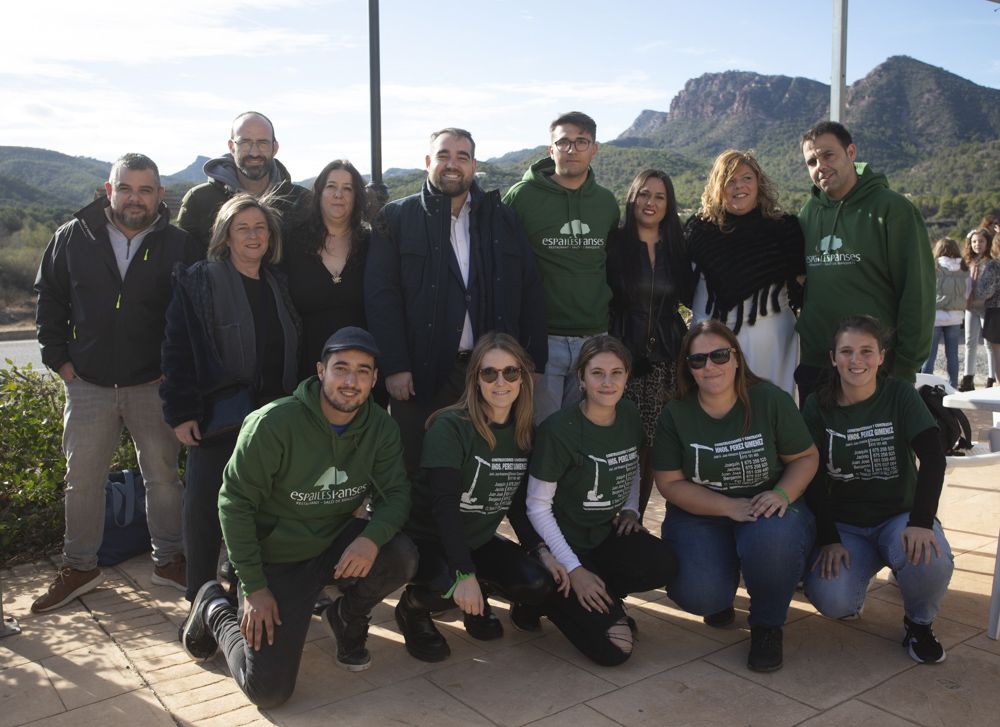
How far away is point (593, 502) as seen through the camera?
3654mm

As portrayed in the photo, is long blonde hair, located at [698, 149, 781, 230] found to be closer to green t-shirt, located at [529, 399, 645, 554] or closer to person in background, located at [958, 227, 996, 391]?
green t-shirt, located at [529, 399, 645, 554]

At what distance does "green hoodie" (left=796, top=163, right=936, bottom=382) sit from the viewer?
152 inches

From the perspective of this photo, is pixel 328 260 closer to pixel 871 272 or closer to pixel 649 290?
pixel 649 290

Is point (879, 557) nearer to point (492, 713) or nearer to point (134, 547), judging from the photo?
point (492, 713)

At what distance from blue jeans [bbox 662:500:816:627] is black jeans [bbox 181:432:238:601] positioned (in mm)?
1929

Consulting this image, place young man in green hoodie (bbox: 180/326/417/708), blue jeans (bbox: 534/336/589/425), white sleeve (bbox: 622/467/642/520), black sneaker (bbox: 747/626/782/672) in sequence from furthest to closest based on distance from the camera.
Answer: blue jeans (bbox: 534/336/589/425) → white sleeve (bbox: 622/467/642/520) → black sneaker (bbox: 747/626/782/672) → young man in green hoodie (bbox: 180/326/417/708)

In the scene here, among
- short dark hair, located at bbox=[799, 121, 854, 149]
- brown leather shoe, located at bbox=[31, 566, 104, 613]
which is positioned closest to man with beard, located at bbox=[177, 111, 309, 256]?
brown leather shoe, located at bbox=[31, 566, 104, 613]

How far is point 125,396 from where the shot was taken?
4066 millimetres

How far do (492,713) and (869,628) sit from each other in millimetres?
1733

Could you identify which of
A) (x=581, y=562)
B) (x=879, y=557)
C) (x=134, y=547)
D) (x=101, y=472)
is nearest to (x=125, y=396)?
(x=101, y=472)

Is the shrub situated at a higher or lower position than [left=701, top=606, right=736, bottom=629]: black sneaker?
higher

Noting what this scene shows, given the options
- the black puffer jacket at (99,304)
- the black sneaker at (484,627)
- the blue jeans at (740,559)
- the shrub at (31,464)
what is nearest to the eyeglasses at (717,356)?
the blue jeans at (740,559)

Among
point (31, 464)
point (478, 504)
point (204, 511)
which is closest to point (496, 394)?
point (478, 504)

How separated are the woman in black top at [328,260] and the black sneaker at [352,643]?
1.17 metres
